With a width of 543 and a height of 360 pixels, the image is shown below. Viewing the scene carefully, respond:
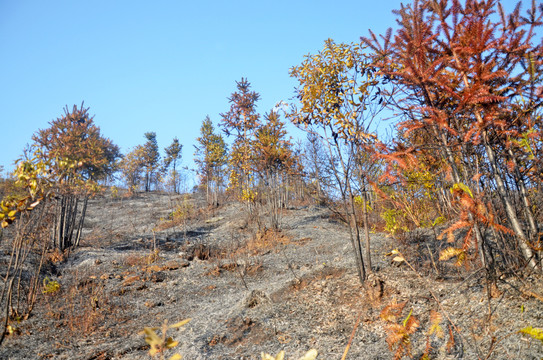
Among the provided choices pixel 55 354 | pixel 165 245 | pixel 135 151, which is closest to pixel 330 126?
pixel 55 354

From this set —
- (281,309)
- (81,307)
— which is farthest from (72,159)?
(281,309)

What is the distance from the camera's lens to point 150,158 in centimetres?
3234

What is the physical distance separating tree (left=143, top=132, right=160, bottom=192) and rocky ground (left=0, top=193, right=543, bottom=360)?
24.9m

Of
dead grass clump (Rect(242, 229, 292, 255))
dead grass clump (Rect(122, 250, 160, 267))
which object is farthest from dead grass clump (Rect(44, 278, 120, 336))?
dead grass clump (Rect(242, 229, 292, 255))

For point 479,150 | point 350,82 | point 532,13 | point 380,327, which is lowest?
point 380,327

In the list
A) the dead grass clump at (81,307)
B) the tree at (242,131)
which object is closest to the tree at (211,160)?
the tree at (242,131)

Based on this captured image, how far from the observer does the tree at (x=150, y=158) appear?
3209 cm

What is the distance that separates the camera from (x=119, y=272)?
7312 mm

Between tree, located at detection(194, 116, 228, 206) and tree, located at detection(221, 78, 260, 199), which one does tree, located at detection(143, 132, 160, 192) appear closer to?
tree, located at detection(194, 116, 228, 206)

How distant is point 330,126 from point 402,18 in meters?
1.81

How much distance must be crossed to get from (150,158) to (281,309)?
1217 inches

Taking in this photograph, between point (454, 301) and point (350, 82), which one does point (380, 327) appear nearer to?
point (454, 301)

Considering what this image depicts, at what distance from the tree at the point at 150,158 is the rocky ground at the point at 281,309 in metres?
24.9

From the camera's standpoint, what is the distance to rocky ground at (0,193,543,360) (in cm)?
266
